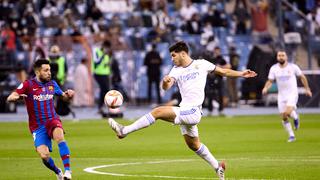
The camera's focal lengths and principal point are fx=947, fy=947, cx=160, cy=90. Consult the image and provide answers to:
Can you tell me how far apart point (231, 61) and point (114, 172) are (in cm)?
2520

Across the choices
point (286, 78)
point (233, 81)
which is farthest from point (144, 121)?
point (233, 81)

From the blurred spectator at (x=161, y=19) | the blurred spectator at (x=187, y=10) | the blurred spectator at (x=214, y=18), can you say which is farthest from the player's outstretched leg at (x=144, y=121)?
the blurred spectator at (x=214, y=18)

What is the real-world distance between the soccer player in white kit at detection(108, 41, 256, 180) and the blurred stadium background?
2045cm

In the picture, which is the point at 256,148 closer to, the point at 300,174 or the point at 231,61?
the point at 300,174

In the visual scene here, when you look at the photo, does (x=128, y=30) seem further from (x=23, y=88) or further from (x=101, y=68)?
(x=23, y=88)

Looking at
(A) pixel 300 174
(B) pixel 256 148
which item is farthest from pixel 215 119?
(A) pixel 300 174

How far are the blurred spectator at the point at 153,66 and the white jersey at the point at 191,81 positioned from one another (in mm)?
24314

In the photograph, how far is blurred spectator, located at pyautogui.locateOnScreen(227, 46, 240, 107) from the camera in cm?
4172

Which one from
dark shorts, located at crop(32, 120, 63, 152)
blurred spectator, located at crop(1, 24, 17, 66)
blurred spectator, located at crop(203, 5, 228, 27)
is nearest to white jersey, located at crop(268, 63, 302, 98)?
dark shorts, located at crop(32, 120, 63, 152)

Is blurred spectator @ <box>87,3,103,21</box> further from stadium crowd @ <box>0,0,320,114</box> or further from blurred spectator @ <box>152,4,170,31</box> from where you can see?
blurred spectator @ <box>152,4,170,31</box>

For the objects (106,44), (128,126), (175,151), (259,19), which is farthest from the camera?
(259,19)

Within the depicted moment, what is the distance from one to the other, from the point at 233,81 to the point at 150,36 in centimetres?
420

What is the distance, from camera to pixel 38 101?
15.6 m

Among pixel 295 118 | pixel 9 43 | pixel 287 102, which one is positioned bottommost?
pixel 295 118
